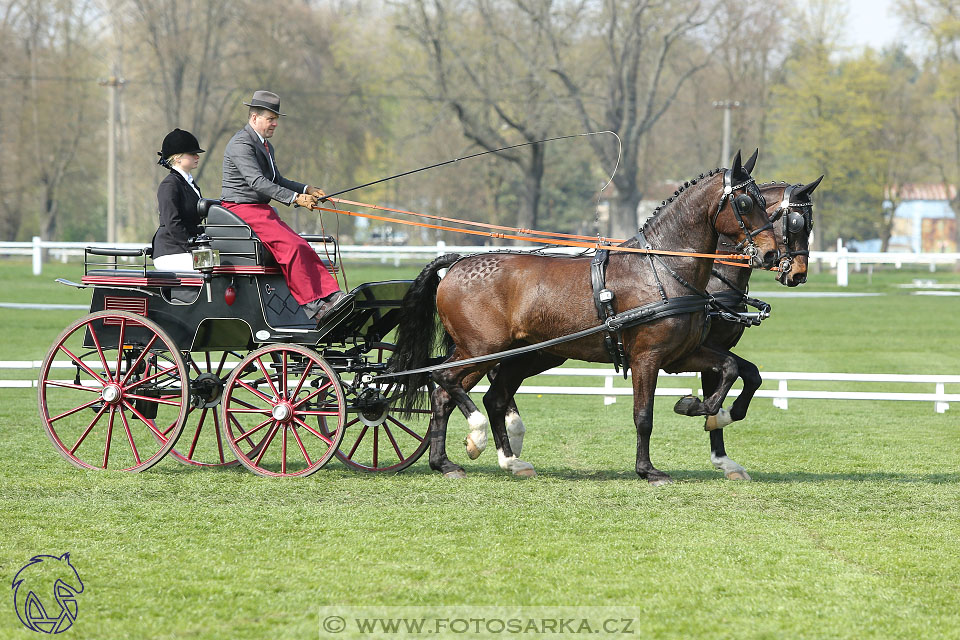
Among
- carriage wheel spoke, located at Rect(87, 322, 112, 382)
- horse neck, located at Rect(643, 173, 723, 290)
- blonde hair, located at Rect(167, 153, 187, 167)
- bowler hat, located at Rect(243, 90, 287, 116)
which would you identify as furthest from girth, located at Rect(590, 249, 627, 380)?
carriage wheel spoke, located at Rect(87, 322, 112, 382)

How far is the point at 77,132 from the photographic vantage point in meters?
49.8

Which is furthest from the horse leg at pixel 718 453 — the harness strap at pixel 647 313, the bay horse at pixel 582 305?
the harness strap at pixel 647 313

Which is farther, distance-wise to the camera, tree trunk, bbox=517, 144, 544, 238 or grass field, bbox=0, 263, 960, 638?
tree trunk, bbox=517, 144, 544, 238

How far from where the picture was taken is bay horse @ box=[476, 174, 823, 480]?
7285mm

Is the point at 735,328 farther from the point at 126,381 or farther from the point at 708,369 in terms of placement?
the point at 126,381

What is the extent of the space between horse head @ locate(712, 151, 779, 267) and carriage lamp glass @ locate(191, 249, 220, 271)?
3.42 metres

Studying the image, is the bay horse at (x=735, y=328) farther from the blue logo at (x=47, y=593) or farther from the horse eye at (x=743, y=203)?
the blue logo at (x=47, y=593)

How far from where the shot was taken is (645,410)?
759 centimetres

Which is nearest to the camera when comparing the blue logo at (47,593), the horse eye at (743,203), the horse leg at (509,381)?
the blue logo at (47,593)

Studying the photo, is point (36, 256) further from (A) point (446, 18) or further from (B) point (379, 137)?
(B) point (379, 137)

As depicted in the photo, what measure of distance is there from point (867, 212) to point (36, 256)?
39.8m

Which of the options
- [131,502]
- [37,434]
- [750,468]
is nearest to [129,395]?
[131,502]

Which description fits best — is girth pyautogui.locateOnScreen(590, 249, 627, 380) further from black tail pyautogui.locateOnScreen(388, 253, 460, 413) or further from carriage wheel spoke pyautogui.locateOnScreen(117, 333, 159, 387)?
carriage wheel spoke pyautogui.locateOnScreen(117, 333, 159, 387)

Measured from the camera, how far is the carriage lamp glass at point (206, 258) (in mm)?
7766
